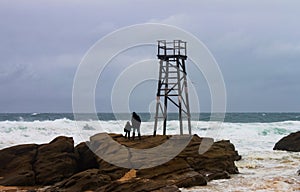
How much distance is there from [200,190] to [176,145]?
11.9ft

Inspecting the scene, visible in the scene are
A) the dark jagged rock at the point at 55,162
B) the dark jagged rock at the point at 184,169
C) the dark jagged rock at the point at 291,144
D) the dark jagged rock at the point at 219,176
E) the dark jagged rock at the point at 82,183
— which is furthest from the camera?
the dark jagged rock at the point at 291,144

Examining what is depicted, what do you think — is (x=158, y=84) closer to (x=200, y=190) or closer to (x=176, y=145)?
(x=176, y=145)

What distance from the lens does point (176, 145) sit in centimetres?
2117

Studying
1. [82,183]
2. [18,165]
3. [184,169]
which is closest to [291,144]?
[184,169]

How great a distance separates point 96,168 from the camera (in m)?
21.6

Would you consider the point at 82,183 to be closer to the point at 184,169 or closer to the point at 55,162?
the point at 55,162

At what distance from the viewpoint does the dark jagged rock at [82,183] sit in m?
17.6

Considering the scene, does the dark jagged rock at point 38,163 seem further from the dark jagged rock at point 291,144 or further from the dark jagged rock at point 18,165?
the dark jagged rock at point 291,144

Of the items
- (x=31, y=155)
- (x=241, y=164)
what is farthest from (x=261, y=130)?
(x=31, y=155)

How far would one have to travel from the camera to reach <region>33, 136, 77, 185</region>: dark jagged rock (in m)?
20.6

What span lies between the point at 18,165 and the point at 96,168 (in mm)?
3427

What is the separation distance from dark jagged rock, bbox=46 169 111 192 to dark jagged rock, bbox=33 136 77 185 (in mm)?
2691

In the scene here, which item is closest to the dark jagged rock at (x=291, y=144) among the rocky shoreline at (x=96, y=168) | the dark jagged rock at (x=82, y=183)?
the rocky shoreline at (x=96, y=168)

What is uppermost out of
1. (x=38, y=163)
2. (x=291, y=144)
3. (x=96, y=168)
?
(x=291, y=144)
